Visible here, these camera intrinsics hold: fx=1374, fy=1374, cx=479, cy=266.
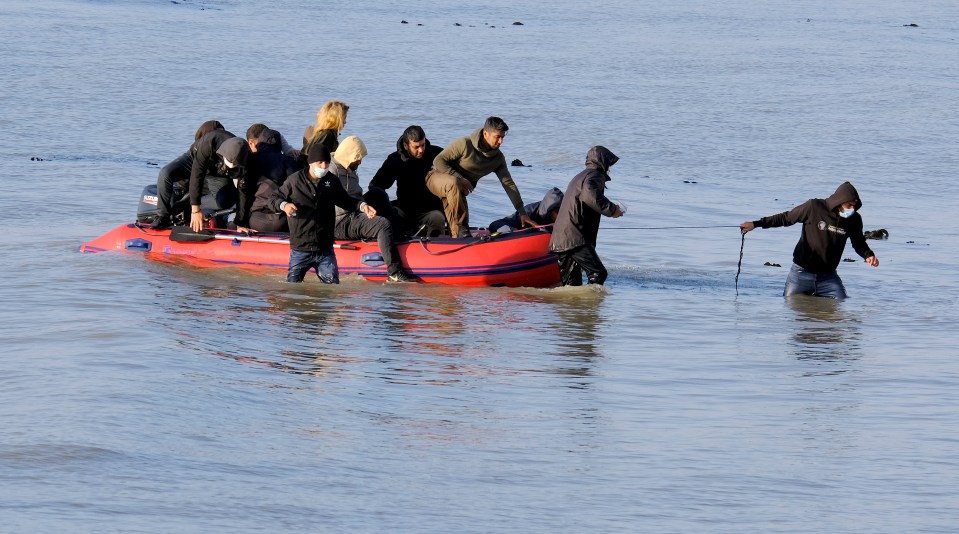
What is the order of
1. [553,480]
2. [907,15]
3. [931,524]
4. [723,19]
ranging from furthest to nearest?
[907,15] → [723,19] → [553,480] → [931,524]

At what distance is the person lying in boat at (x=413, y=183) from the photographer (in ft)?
38.4

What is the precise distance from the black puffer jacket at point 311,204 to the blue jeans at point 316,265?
0.08 m

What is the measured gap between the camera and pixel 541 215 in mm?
12312

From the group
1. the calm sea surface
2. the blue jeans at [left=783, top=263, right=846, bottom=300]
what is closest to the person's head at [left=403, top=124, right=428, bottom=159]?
the calm sea surface

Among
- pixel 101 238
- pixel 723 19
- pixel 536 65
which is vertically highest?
pixel 723 19

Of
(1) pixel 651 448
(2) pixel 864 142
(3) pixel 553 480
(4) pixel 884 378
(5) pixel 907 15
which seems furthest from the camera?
(5) pixel 907 15

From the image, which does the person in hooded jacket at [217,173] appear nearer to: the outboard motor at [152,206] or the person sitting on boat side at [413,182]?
the outboard motor at [152,206]

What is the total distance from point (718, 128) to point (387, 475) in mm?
21650

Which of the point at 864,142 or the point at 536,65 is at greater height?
the point at 536,65

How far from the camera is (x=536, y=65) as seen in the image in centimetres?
3759

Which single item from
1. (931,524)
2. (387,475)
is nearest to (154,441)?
(387,475)

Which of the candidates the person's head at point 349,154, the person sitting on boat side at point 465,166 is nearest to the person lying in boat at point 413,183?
the person sitting on boat side at point 465,166

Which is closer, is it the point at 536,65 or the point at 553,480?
the point at 553,480

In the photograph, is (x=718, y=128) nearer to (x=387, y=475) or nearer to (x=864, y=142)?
(x=864, y=142)
